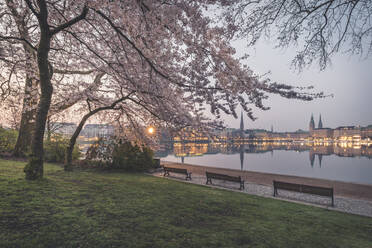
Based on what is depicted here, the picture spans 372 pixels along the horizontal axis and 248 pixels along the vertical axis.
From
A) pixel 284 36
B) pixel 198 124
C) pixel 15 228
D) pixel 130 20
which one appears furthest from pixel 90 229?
pixel 284 36

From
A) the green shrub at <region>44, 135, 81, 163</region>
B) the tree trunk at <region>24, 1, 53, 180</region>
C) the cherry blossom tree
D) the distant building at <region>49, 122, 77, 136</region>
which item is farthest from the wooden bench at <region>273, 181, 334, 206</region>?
the distant building at <region>49, 122, 77, 136</region>

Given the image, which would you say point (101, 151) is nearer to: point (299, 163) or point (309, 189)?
point (309, 189)

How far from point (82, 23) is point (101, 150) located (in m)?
9.23

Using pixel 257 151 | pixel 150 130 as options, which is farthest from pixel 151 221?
pixel 257 151

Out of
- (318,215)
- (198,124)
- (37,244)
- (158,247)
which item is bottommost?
(318,215)

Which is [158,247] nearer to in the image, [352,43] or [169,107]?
[169,107]

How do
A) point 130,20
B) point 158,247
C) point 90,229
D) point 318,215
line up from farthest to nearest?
point 318,215 → point 130,20 → point 90,229 → point 158,247

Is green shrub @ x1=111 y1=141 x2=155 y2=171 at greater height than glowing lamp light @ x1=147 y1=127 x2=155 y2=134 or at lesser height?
lesser

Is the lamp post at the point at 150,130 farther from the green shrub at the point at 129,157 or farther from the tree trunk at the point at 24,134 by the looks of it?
the tree trunk at the point at 24,134

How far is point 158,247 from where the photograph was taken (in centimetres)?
364

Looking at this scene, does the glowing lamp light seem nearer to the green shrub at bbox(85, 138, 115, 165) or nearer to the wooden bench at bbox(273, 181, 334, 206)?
the green shrub at bbox(85, 138, 115, 165)

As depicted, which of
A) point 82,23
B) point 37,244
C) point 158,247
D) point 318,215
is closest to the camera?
point 37,244

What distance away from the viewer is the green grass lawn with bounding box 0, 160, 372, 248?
3811 millimetres

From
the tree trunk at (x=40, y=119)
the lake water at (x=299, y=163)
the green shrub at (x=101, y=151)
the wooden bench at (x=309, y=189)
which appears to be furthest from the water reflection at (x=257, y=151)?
the tree trunk at (x=40, y=119)
